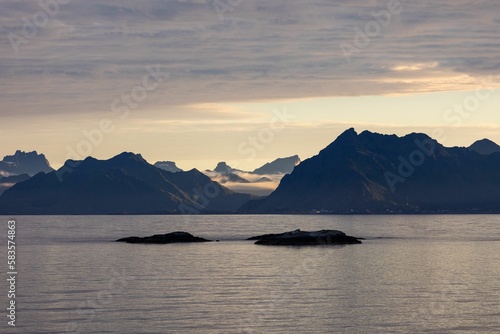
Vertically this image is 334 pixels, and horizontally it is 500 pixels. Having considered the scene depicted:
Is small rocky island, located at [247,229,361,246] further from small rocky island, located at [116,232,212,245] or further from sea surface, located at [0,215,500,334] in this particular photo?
sea surface, located at [0,215,500,334]

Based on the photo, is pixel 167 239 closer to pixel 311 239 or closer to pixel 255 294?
pixel 311 239

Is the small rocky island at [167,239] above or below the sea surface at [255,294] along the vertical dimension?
above

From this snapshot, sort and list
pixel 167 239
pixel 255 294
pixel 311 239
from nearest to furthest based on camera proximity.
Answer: pixel 255 294 < pixel 311 239 < pixel 167 239

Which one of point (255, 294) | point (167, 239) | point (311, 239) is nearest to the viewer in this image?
point (255, 294)

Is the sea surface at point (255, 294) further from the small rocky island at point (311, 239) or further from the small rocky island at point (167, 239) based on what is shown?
the small rocky island at point (167, 239)

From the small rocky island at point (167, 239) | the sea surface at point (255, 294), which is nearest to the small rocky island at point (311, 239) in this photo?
the small rocky island at point (167, 239)

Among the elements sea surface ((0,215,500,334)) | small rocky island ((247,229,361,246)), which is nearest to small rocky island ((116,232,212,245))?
small rocky island ((247,229,361,246))

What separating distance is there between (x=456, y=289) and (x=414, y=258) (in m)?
44.2

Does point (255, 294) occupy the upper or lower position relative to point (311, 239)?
lower

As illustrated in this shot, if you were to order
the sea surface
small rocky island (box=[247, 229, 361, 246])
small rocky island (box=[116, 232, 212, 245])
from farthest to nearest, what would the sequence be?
small rocky island (box=[116, 232, 212, 245]), small rocky island (box=[247, 229, 361, 246]), the sea surface

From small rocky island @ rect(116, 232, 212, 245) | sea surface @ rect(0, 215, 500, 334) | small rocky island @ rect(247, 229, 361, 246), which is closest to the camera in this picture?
sea surface @ rect(0, 215, 500, 334)

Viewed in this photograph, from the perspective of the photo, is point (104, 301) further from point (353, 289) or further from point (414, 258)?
point (414, 258)

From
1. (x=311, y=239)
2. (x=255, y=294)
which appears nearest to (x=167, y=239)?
(x=311, y=239)

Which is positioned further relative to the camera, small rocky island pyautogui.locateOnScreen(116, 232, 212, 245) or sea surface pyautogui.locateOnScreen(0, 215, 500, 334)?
small rocky island pyautogui.locateOnScreen(116, 232, 212, 245)
